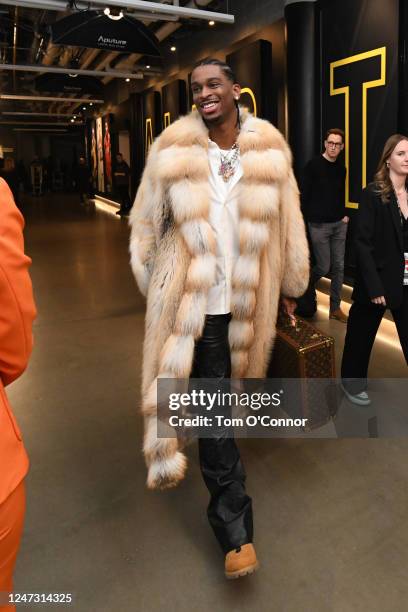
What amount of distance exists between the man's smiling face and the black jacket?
4.38ft

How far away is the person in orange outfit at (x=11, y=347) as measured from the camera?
3.06 feet

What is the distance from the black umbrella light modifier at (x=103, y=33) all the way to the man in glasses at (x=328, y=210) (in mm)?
3484

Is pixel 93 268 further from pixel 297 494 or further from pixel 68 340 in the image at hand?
pixel 297 494


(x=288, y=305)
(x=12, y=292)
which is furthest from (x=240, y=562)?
(x=12, y=292)

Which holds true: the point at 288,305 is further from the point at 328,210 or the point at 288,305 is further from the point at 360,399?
the point at 328,210

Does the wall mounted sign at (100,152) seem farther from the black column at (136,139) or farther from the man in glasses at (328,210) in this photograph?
the man in glasses at (328,210)

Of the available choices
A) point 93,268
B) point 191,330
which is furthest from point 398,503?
point 93,268

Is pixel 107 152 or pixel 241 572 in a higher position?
pixel 107 152

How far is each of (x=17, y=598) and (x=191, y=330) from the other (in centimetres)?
108

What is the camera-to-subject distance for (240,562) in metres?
1.85

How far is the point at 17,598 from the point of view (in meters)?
1.84

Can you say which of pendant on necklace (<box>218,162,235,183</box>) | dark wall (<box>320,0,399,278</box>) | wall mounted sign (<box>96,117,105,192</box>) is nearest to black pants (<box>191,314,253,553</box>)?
pendant on necklace (<box>218,162,235,183</box>)

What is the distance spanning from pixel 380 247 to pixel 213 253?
4.63ft

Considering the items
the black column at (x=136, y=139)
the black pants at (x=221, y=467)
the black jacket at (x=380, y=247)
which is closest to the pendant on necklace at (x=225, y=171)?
the black pants at (x=221, y=467)
